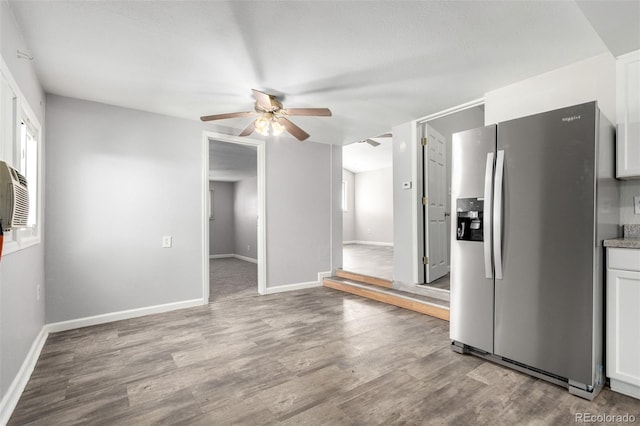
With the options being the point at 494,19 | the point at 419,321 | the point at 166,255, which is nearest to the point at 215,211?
the point at 166,255

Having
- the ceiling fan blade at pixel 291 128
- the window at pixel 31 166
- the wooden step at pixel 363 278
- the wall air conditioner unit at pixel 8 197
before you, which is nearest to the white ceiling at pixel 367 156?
the wooden step at pixel 363 278

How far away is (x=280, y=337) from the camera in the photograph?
281cm

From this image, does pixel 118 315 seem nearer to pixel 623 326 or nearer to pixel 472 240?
pixel 472 240

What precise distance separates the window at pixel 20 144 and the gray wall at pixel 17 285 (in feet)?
0.28

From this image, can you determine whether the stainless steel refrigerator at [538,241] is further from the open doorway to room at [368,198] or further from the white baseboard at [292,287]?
the open doorway to room at [368,198]

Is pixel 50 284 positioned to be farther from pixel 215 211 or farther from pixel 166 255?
pixel 215 211

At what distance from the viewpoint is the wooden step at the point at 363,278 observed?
14.1 ft

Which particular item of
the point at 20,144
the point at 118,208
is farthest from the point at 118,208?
the point at 20,144

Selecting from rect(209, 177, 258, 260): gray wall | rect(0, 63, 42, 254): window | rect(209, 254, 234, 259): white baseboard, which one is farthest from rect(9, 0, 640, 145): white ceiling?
rect(209, 254, 234, 259): white baseboard

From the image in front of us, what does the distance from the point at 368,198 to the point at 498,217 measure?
27.6 ft

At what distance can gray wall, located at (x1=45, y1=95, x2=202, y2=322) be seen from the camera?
3078mm

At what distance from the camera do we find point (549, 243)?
2.02 m

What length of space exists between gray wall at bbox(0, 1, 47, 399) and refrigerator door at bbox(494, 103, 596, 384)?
312 cm

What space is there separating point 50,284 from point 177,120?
218 centimetres
